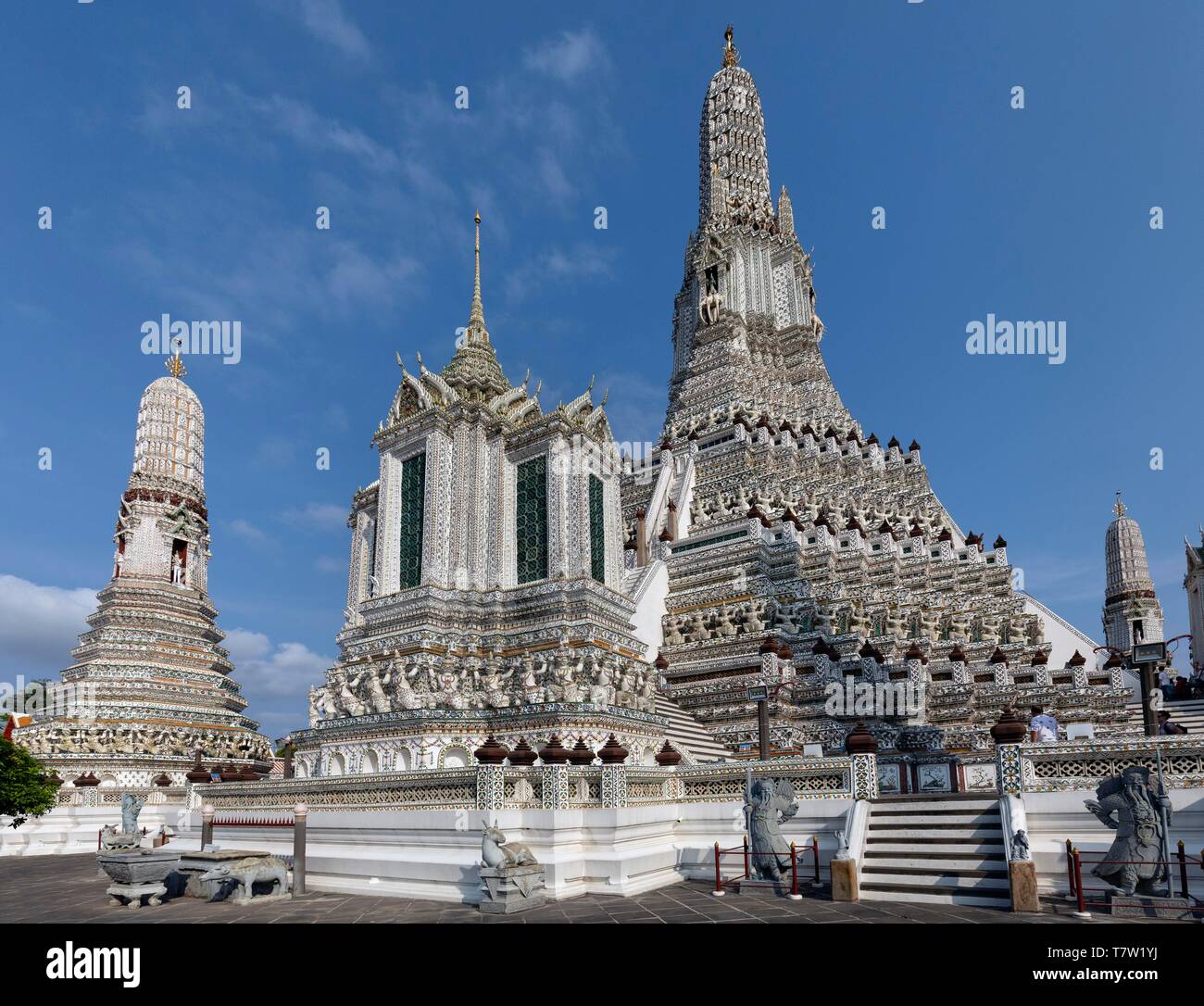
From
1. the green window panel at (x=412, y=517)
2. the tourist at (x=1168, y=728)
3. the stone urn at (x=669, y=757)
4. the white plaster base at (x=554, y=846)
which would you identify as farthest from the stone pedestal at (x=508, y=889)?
the tourist at (x=1168, y=728)

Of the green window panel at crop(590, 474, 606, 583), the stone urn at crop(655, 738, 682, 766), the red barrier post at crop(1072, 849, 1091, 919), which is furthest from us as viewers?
the green window panel at crop(590, 474, 606, 583)

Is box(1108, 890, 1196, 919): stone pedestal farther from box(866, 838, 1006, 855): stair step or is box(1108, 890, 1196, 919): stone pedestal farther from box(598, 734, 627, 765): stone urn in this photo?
box(598, 734, 627, 765): stone urn

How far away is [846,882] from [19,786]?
2410cm

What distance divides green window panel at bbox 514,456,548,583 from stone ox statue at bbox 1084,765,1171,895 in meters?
14.8

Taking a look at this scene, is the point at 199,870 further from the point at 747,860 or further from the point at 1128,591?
the point at 1128,591

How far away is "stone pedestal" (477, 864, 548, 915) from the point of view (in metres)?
11.9

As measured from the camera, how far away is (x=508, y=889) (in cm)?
1196

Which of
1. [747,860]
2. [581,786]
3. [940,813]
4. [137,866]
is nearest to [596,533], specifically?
[581,786]

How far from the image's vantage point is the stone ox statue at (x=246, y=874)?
13312 mm

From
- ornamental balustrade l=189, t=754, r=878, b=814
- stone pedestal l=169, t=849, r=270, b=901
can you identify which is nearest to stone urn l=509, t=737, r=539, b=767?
ornamental balustrade l=189, t=754, r=878, b=814

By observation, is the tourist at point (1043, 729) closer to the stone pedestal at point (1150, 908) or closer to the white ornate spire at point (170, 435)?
the stone pedestal at point (1150, 908)

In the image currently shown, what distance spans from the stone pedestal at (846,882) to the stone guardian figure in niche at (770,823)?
3.86 feet

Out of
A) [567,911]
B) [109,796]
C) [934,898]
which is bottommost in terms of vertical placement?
[109,796]
